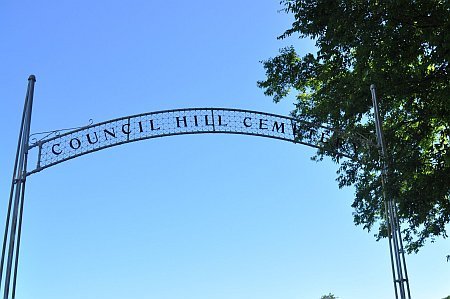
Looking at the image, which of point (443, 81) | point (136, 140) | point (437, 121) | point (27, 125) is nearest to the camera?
point (27, 125)

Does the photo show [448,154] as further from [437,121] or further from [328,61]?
[328,61]

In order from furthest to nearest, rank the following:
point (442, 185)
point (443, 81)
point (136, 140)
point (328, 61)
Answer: point (328, 61)
point (443, 81)
point (442, 185)
point (136, 140)

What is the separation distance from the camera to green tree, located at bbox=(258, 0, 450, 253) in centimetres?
1066

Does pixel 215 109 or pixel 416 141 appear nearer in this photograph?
pixel 215 109

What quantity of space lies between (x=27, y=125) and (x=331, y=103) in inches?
285

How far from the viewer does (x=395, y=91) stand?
1139cm

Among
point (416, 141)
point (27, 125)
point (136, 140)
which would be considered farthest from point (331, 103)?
point (27, 125)

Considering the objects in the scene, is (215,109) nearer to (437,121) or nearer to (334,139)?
(334,139)

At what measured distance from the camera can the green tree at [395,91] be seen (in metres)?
10.7

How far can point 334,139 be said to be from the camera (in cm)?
1077

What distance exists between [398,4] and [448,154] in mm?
3157

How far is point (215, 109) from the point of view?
34.3ft

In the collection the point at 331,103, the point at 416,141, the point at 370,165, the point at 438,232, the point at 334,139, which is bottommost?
the point at 438,232

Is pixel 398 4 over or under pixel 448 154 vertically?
over
